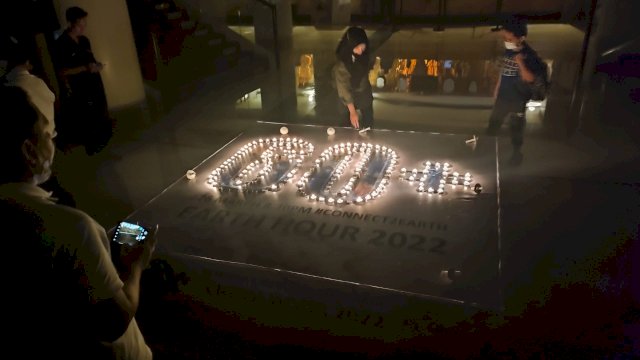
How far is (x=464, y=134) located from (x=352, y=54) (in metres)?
1.82

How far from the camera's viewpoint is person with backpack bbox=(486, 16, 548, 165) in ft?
15.5

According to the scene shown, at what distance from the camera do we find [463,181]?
4.46m

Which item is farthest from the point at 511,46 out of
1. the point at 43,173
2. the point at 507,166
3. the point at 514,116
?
the point at 43,173

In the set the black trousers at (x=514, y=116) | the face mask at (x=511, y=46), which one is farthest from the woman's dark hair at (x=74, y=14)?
the black trousers at (x=514, y=116)

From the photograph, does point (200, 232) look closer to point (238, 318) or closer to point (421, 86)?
point (238, 318)

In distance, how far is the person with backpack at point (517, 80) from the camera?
473 cm

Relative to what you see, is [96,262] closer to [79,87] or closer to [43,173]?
[43,173]

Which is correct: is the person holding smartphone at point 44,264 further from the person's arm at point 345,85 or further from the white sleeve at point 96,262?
the person's arm at point 345,85

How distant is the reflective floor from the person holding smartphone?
5.43 ft

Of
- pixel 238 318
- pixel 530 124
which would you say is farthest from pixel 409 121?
pixel 238 318

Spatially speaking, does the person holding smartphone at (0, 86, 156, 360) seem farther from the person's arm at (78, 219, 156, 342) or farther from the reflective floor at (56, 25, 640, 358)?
the reflective floor at (56, 25, 640, 358)

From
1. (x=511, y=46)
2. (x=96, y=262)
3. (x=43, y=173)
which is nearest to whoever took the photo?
(x=96, y=262)

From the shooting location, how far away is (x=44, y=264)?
1.28 metres

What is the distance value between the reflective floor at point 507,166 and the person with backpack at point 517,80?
0.99 ft
